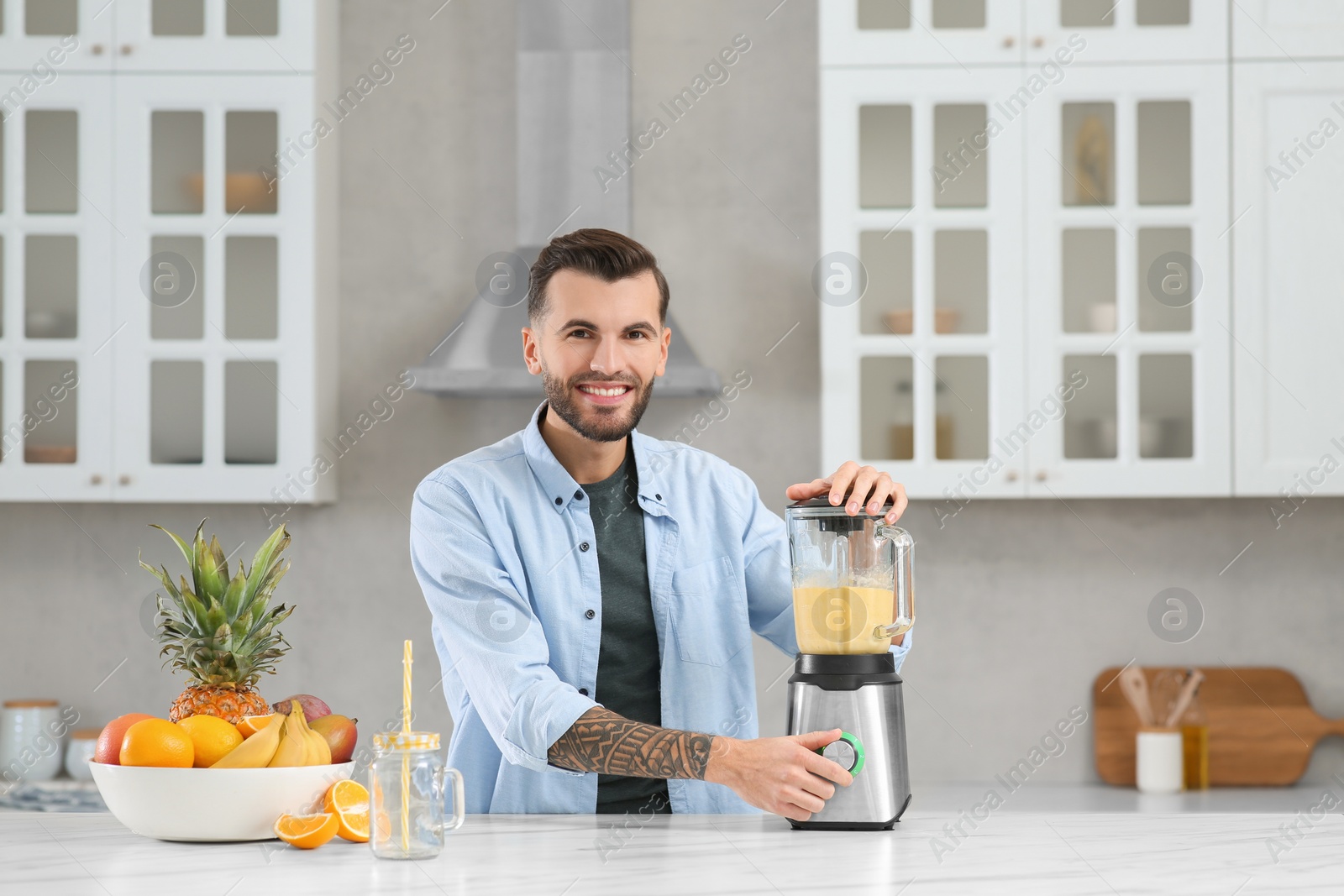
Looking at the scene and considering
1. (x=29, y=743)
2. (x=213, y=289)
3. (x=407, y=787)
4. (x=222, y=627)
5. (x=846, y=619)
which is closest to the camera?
(x=407, y=787)

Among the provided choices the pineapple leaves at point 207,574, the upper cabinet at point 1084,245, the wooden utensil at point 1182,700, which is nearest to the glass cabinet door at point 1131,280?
the upper cabinet at point 1084,245

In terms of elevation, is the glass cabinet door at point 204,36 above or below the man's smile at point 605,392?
above

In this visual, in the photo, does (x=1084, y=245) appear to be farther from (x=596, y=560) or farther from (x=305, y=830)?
(x=305, y=830)

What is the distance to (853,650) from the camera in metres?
1.41

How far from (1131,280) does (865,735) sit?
1.83m

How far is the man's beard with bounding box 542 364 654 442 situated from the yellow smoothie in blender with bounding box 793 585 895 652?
40 centimetres

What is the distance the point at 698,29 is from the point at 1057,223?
1.10 meters

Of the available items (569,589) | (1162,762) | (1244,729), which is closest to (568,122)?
(569,589)

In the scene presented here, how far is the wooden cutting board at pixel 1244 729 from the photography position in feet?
9.92

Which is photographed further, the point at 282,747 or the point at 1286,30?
the point at 1286,30

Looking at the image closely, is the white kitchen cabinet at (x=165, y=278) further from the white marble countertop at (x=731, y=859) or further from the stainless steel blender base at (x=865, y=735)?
the stainless steel blender base at (x=865, y=735)

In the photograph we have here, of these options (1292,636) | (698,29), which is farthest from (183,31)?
(1292,636)

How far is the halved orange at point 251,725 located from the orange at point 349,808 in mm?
102

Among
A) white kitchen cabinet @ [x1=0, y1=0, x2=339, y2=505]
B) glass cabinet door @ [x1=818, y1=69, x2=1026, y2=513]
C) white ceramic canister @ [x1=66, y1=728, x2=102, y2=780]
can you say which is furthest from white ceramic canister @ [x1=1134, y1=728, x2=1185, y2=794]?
white ceramic canister @ [x1=66, y1=728, x2=102, y2=780]
